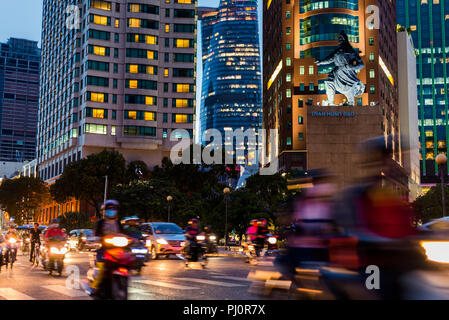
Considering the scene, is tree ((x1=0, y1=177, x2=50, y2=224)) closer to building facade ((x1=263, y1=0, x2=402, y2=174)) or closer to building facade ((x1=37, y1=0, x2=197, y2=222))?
building facade ((x1=37, y1=0, x2=197, y2=222))

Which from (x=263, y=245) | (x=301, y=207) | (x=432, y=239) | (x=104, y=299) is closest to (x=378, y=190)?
(x=301, y=207)

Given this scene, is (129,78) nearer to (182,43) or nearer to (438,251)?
(182,43)

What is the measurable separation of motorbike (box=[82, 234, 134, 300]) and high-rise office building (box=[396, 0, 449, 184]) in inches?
6302

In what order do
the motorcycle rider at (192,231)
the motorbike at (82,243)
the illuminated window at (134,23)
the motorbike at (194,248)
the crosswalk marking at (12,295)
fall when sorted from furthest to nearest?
1. the illuminated window at (134,23)
2. the motorbike at (82,243)
3. the motorbike at (194,248)
4. the motorcycle rider at (192,231)
5. the crosswalk marking at (12,295)

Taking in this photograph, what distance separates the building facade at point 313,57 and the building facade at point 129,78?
21.4 metres

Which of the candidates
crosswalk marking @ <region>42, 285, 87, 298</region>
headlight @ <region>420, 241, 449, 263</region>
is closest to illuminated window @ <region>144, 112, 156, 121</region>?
crosswalk marking @ <region>42, 285, 87, 298</region>

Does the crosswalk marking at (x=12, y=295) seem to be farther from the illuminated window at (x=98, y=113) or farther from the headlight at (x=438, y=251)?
the illuminated window at (x=98, y=113)

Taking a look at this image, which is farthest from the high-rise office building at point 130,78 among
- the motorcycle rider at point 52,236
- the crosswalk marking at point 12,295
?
the crosswalk marking at point 12,295

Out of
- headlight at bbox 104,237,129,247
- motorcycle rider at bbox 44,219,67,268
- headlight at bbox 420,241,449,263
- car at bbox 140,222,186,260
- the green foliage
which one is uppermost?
headlight at bbox 104,237,129,247

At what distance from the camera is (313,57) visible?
10169 cm

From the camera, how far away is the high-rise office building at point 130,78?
90062mm

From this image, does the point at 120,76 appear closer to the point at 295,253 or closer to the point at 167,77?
the point at 167,77

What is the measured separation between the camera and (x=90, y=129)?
89.0 meters

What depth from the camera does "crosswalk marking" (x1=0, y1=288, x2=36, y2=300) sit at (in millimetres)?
10070
